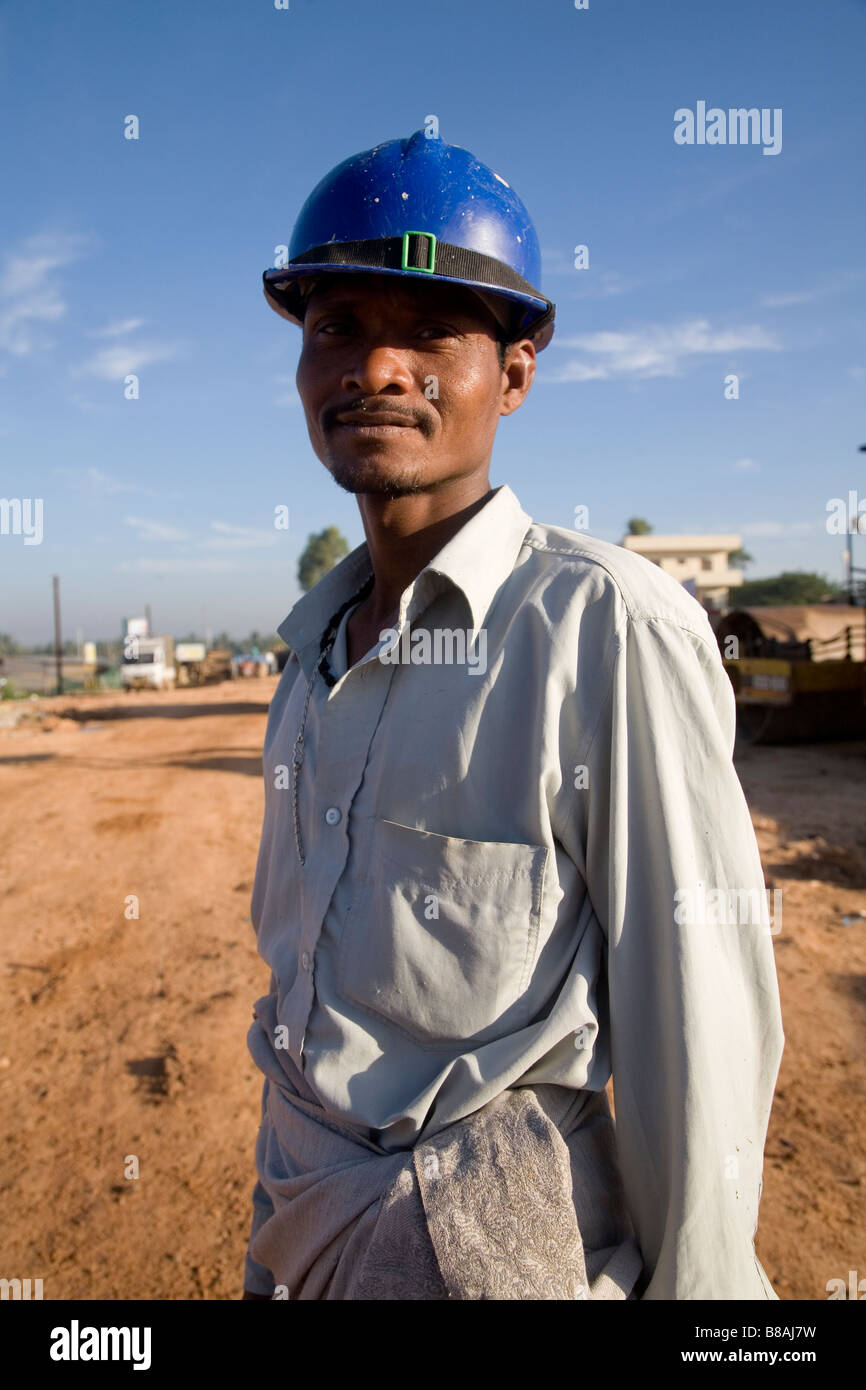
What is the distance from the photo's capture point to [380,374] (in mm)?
1483

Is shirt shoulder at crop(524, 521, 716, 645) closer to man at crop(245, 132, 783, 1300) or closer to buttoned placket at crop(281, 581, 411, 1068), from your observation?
man at crop(245, 132, 783, 1300)

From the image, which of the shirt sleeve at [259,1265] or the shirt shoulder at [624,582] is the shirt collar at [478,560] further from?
the shirt sleeve at [259,1265]

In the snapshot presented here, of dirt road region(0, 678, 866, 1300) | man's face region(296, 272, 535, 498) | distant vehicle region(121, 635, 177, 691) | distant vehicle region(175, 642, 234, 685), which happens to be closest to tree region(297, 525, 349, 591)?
distant vehicle region(175, 642, 234, 685)

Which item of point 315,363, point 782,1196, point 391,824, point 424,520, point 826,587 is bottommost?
point 782,1196

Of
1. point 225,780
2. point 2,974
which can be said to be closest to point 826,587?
point 225,780

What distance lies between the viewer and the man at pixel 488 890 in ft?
3.83

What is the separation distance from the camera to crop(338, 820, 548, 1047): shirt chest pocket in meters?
1.27

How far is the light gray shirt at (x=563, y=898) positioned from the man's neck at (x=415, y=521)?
19 centimetres

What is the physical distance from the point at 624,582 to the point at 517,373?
67 centimetres

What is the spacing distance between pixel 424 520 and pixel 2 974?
16.5 ft

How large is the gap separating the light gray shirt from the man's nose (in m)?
0.31
